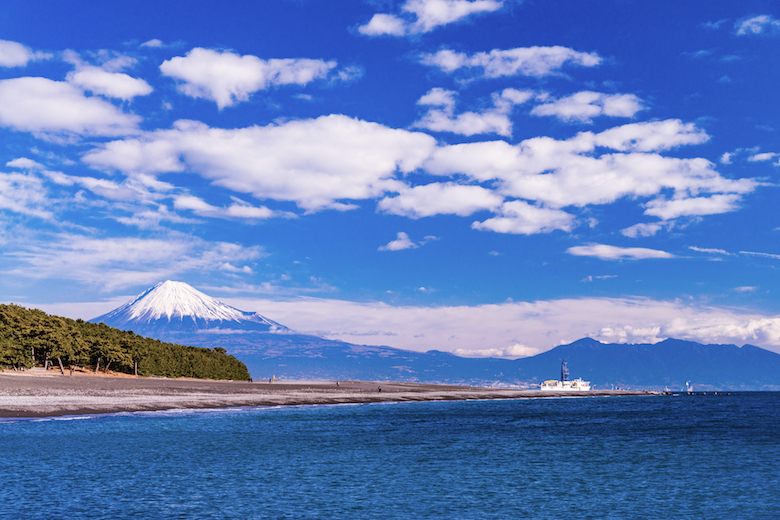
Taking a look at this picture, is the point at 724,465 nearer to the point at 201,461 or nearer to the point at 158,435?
the point at 201,461

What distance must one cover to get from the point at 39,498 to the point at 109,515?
5359mm

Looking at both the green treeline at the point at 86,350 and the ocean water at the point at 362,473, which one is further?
the green treeline at the point at 86,350

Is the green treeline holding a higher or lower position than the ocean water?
higher

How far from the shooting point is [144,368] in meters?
163

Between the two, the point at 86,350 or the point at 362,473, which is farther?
the point at 86,350

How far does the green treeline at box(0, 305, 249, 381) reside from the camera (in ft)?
415

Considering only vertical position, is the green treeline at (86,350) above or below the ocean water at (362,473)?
above

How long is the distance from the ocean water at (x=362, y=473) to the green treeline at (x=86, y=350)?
70788 millimetres

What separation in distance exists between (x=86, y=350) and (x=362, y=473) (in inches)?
5113

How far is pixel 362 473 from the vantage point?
41.1 m

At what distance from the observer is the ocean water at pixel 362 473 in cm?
3017

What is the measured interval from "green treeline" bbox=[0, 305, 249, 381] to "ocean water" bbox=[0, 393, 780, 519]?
232 ft

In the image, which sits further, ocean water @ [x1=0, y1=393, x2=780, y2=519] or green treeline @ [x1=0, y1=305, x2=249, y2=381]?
green treeline @ [x1=0, y1=305, x2=249, y2=381]

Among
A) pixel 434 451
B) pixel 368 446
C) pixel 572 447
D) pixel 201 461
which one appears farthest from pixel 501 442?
pixel 201 461
